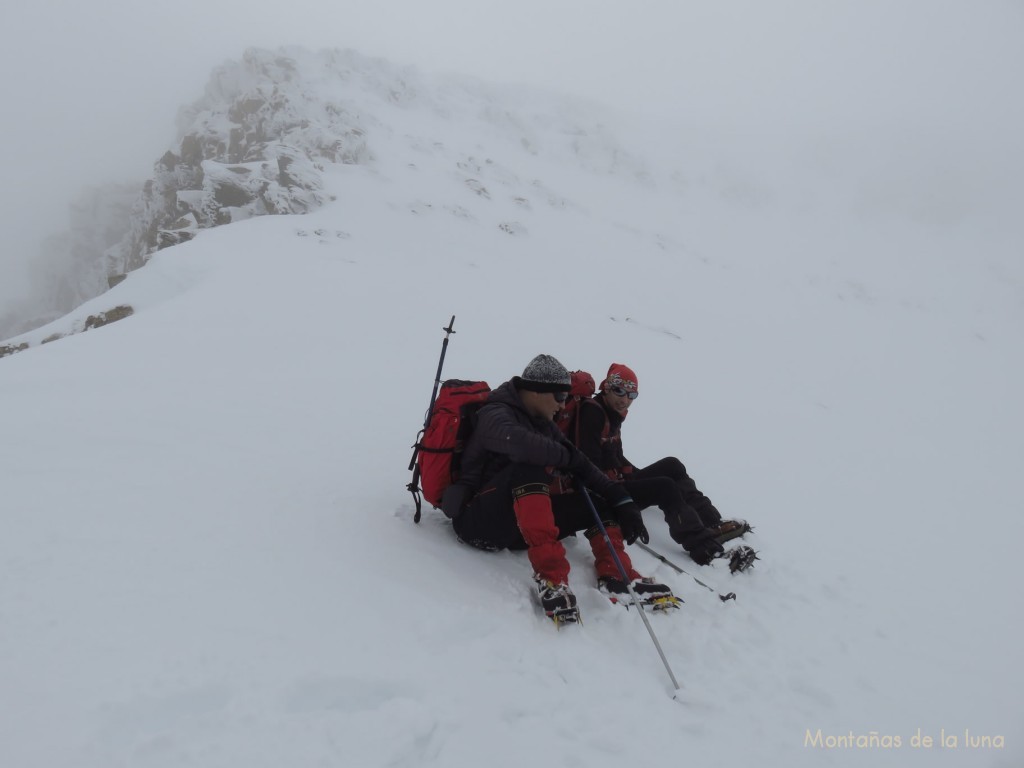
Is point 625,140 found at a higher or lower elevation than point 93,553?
higher

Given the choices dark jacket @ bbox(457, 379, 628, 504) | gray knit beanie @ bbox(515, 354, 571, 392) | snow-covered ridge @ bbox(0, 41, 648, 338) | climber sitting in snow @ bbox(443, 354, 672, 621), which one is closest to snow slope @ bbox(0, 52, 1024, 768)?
climber sitting in snow @ bbox(443, 354, 672, 621)

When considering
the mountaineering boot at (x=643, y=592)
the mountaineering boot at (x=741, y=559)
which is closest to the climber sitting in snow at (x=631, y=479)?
the mountaineering boot at (x=741, y=559)

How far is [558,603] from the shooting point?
3.53 meters

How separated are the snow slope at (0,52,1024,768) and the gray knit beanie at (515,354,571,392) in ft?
4.59

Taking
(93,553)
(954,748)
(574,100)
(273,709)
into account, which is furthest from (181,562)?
(574,100)

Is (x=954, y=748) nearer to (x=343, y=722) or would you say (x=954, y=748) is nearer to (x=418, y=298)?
(x=343, y=722)

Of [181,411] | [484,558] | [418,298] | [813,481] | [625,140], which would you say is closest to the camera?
[484,558]

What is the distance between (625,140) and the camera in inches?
2586

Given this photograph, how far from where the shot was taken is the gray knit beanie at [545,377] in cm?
404

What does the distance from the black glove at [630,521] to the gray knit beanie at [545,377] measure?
3.51 ft

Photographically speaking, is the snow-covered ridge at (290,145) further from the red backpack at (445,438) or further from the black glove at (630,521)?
the black glove at (630,521)

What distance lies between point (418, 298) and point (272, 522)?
12969 millimetres

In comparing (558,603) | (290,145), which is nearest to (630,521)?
(558,603)

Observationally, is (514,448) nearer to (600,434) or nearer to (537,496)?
(537,496)
